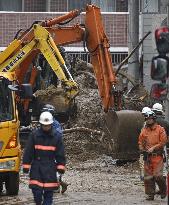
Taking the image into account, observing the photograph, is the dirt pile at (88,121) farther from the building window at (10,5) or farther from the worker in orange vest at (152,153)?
the building window at (10,5)

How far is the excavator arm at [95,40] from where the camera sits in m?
21.6

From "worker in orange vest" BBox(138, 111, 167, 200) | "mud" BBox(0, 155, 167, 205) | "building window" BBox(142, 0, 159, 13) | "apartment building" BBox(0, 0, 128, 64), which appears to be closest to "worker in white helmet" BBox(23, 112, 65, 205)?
→ "mud" BBox(0, 155, 167, 205)

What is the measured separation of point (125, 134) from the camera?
20031mm

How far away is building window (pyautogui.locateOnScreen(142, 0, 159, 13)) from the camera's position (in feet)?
109

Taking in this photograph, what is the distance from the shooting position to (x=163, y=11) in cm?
2922

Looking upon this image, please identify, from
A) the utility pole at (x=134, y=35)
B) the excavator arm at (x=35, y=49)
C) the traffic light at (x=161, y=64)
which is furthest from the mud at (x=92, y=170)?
the traffic light at (x=161, y=64)

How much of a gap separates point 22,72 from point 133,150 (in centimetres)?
462

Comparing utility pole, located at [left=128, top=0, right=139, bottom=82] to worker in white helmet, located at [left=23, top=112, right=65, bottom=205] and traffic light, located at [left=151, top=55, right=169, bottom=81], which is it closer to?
worker in white helmet, located at [left=23, top=112, right=65, bottom=205]

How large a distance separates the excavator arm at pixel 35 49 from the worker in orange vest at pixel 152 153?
19.8 feet

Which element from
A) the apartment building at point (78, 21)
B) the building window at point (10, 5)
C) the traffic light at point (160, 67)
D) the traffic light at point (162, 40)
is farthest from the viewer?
the building window at point (10, 5)

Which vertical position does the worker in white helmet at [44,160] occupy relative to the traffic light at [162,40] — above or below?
below

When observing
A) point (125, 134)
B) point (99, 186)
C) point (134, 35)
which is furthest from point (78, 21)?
point (99, 186)

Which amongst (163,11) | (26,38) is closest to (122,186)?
(26,38)

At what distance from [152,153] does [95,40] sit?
7.87 meters
